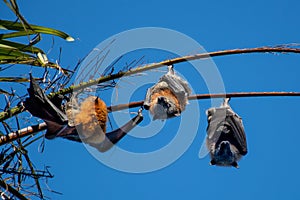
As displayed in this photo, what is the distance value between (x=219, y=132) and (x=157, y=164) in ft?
3.30

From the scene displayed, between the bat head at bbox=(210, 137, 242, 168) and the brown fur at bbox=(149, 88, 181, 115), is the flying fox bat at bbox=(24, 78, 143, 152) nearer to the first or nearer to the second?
the brown fur at bbox=(149, 88, 181, 115)

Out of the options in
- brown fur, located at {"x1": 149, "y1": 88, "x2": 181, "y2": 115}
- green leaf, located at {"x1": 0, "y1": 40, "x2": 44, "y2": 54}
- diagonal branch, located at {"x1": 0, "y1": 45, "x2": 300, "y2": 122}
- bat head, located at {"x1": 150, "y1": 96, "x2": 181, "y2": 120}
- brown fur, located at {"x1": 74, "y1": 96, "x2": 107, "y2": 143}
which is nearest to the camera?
diagonal branch, located at {"x1": 0, "y1": 45, "x2": 300, "y2": 122}

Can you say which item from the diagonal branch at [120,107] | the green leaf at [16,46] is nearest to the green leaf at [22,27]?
the green leaf at [16,46]

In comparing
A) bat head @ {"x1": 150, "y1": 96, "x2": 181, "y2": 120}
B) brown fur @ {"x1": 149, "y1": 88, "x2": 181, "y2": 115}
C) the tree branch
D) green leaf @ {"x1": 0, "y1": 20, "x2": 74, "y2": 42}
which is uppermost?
brown fur @ {"x1": 149, "y1": 88, "x2": 181, "y2": 115}

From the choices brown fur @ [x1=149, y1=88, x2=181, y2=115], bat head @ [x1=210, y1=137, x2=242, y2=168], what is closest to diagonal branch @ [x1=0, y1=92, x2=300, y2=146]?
brown fur @ [x1=149, y1=88, x2=181, y2=115]

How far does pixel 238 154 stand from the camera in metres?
4.70

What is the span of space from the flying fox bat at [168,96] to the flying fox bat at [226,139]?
35 centimetres

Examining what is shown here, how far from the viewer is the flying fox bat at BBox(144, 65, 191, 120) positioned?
4.27m

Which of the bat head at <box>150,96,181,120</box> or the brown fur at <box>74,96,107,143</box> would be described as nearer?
the brown fur at <box>74,96,107,143</box>

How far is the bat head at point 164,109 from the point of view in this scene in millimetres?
4207

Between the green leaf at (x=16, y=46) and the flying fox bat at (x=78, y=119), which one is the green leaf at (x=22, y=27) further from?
the flying fox bat at (x=78, y=119)

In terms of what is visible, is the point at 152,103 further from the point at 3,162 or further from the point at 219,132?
the point at 3,162

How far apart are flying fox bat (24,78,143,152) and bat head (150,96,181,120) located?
0.84 m

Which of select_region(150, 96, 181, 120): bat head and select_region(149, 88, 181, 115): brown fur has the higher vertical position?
select_region(149, 88, 181, 115): brown fur
